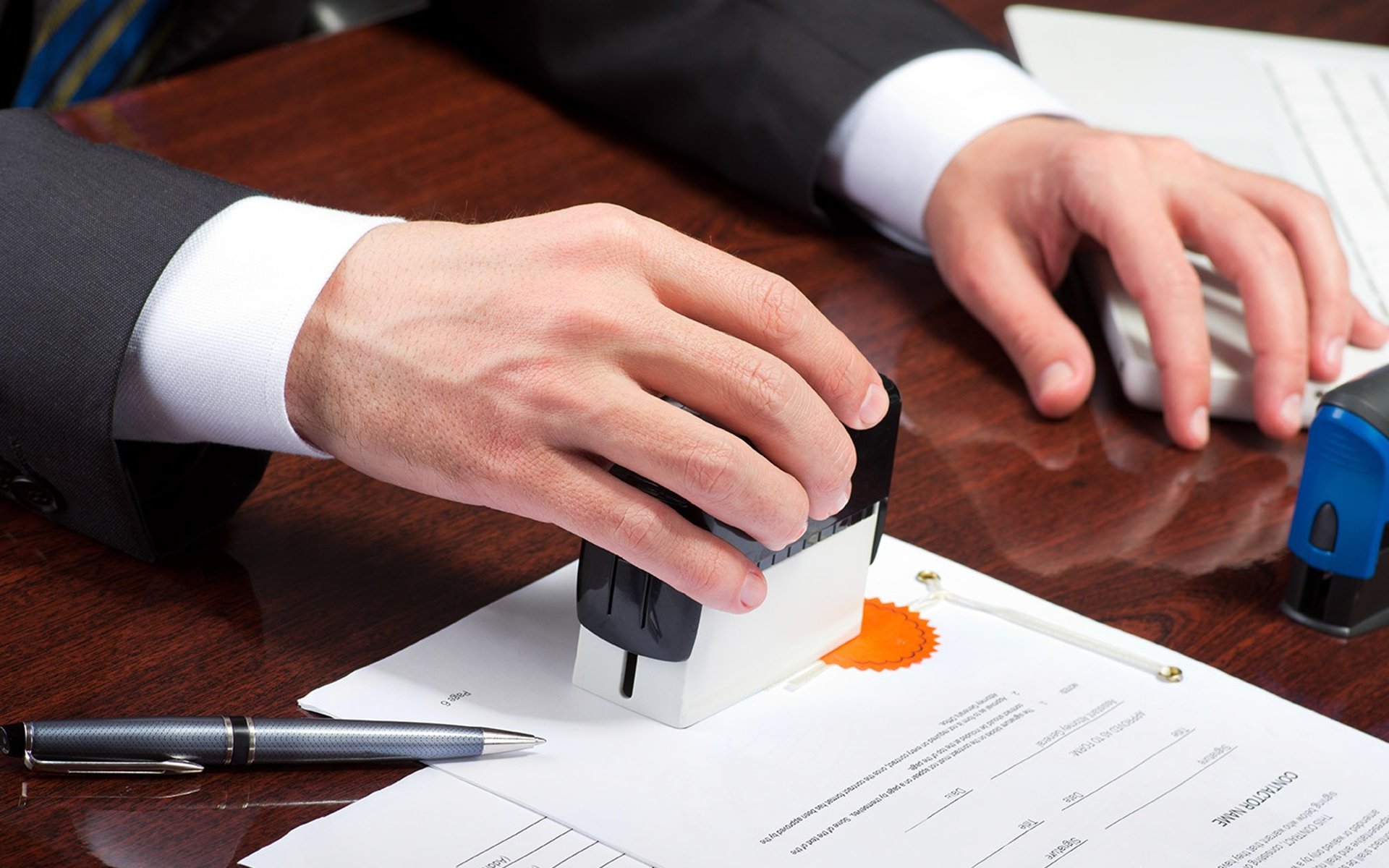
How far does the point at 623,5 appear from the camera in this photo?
1.20 metres

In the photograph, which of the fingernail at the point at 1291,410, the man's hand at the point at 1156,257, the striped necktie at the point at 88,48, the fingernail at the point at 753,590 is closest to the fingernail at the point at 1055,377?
the man's hand at the point at 1156,257

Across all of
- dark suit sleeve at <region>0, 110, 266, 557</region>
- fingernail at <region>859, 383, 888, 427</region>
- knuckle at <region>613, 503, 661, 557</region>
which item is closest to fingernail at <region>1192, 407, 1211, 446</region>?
fingernail at <region>859, 383, 888, 427</region>

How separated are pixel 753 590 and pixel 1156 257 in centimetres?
45

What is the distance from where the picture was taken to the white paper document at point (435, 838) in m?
0.55

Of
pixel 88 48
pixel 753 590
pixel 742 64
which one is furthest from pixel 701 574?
pixel 88 48

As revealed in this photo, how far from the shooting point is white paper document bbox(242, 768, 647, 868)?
55 centimetres

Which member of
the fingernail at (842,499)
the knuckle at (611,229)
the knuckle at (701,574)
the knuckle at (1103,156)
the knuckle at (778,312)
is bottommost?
the knuckle at (701,574)

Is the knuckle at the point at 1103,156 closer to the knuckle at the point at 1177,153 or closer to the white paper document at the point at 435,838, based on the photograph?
the knuckle at the point at 1177,153

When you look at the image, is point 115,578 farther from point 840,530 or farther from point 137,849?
point 840,530

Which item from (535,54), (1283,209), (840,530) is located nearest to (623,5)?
(535,54)

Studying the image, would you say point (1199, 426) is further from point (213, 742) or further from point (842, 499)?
point (213, 742)

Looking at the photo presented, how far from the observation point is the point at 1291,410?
89cm

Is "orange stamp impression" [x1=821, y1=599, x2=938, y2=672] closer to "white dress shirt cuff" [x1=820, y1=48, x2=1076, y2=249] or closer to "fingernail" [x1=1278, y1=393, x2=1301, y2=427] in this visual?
"fingernail" [x1=1278, y1=393, x2=1301, y2=427]

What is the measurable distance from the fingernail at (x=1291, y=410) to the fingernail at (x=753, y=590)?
43 cm
